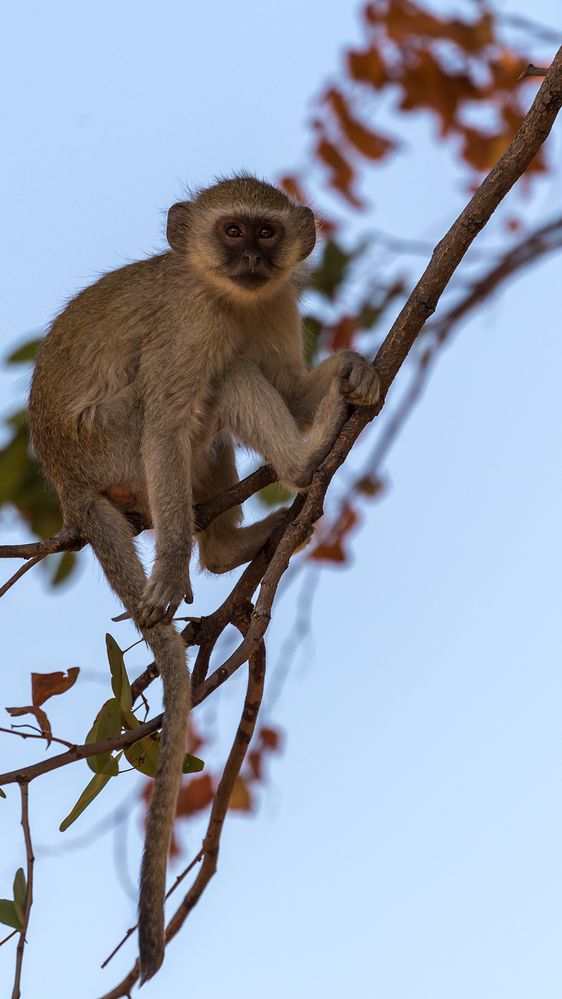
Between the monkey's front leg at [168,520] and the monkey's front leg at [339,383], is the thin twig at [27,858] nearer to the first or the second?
the monkey's front leg at [168,520]

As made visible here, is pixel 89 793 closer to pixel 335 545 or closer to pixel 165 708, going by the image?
pixel 165 708

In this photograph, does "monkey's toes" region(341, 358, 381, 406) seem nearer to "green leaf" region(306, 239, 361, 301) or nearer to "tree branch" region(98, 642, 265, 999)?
"tree branch" region(98, 642, 265, 999)

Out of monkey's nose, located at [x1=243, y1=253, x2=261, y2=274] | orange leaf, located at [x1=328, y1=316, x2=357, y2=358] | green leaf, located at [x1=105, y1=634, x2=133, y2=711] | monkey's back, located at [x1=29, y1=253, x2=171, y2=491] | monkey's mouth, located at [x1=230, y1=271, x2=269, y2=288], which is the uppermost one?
orange leaf, located at [x1=328, y1=316, x2=357, y2=358]

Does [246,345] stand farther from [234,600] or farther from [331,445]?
[234,600]

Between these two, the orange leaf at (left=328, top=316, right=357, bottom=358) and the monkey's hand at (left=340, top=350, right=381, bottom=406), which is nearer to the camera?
the monkey's hand at (left=340, top=350, right=381, bottom=406)

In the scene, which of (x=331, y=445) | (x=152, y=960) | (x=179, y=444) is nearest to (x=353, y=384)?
(x=331, y=445)

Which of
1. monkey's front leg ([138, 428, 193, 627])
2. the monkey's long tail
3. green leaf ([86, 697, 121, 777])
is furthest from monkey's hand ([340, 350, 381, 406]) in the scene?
green leaf ([86, 697, 121, 777])

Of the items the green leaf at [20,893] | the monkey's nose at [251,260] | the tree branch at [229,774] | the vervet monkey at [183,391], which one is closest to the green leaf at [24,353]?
the vervet monkey at [183,391]

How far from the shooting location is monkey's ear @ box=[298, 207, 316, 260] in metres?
6.56

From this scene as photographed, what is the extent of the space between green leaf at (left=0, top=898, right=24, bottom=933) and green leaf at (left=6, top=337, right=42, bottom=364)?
365 centimetres

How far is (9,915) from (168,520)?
2.13m

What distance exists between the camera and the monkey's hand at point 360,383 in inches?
204

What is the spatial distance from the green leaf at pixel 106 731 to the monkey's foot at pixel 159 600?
3.59ft

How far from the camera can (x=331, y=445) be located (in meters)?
5.40
